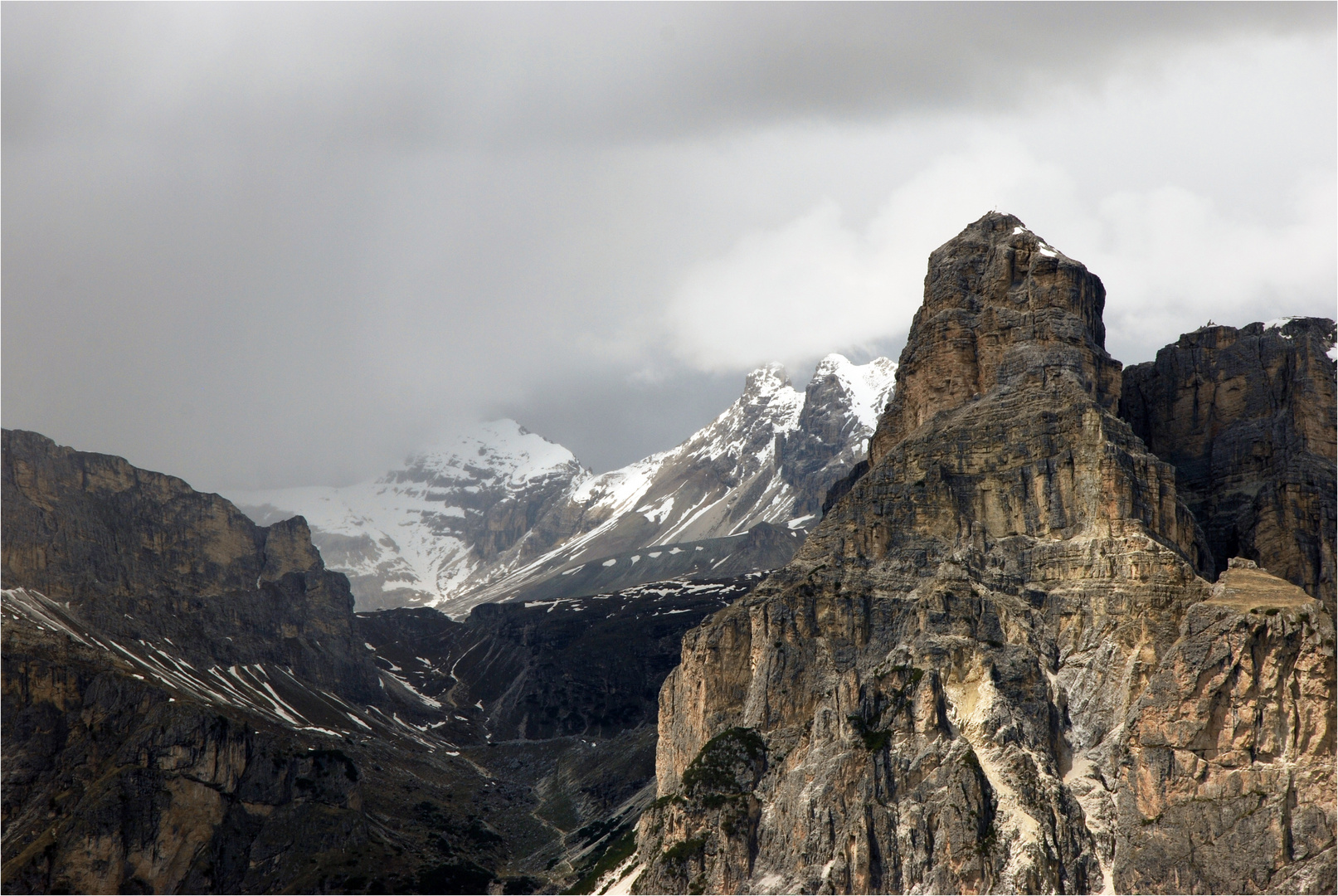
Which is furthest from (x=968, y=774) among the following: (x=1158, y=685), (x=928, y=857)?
(x=1158, y=685)

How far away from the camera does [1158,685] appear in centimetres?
19512

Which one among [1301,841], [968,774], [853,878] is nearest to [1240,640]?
[1301,841]

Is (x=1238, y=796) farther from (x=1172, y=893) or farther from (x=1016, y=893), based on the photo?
(x=1016, y=893)

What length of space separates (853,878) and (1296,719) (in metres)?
63.0

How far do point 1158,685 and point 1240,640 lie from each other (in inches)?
491

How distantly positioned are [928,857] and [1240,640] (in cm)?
5160

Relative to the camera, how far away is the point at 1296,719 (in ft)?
609

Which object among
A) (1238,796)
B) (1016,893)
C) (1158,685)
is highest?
(1158,685)

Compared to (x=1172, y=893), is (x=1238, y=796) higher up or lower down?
higher up

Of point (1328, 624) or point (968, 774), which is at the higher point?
point (1328, 624)

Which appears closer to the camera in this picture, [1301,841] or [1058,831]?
[1301,841]

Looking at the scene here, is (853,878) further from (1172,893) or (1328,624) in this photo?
(1328,624)

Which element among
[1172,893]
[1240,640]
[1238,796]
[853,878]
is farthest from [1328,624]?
[853,878]

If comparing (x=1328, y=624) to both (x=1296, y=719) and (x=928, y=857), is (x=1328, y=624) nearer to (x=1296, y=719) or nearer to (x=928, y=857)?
(x=1296, y=719)
